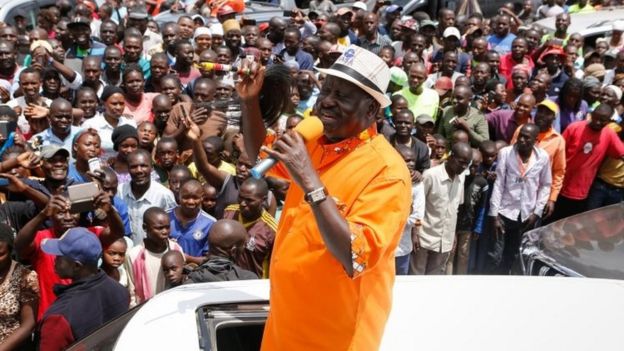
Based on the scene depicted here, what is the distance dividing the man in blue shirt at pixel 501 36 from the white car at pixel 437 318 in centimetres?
889

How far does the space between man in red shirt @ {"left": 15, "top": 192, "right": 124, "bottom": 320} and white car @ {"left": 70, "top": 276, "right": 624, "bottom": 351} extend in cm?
210

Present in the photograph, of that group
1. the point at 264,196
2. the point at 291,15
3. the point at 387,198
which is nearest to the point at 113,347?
the point at 387,198

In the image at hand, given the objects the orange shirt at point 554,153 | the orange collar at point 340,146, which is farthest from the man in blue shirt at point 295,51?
the orange collar at point 340,146

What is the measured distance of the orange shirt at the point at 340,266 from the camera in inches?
125

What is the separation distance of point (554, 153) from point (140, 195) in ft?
13.3

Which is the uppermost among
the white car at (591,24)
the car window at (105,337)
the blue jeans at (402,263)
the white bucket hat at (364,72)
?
the white bucket hat at (364,72)

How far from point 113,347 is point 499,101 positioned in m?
7.02

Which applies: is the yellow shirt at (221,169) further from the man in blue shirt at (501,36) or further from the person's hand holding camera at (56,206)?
the man in blue shirt at (501,36)

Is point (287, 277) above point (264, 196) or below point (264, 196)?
above

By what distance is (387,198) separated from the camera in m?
3.16

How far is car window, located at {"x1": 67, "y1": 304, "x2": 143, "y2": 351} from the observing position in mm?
3289

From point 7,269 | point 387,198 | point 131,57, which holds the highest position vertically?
point 387,198

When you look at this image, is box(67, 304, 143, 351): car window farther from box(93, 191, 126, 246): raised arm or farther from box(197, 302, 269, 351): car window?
box(93, 191, 126, 246): raised arm

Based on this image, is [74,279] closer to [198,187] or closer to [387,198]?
[198,187]
